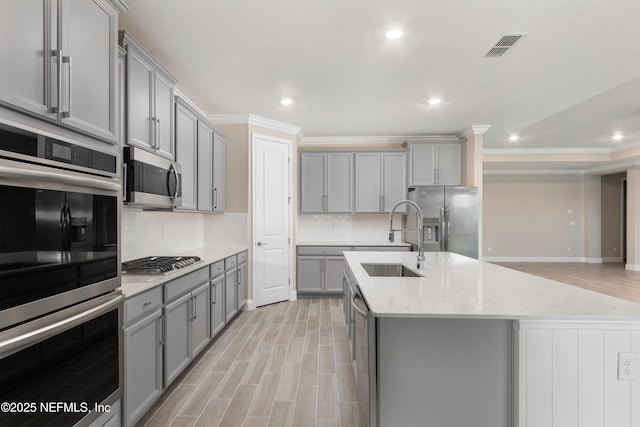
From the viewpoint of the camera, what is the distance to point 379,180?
540 centimetres

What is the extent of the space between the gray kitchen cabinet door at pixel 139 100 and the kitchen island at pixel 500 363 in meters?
1.88

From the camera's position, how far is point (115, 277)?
1660mm

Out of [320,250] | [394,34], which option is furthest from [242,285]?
[394,34]

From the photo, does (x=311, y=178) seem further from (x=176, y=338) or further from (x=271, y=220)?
(x=176, y=338)

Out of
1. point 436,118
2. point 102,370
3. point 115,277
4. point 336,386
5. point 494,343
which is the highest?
point 436,118

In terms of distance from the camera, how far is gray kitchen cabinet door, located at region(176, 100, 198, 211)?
3.00 metres

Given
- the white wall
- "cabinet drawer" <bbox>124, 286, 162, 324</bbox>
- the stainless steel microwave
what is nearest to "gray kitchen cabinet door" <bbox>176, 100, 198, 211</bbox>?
the stainless steel microwave

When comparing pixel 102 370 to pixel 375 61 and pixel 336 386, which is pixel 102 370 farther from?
pixel 375 61

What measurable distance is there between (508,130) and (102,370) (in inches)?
239

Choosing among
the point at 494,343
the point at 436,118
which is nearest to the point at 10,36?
the point at 494,343

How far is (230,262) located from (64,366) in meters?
2.41

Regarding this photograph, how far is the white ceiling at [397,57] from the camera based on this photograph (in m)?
2.24

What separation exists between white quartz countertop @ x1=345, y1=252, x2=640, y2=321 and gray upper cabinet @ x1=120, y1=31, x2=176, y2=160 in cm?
177

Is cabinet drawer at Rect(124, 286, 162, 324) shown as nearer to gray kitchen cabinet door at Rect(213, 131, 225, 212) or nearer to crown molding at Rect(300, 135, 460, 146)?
gray kitchen cabinet door at Rect(213, 131, 225, 212)
